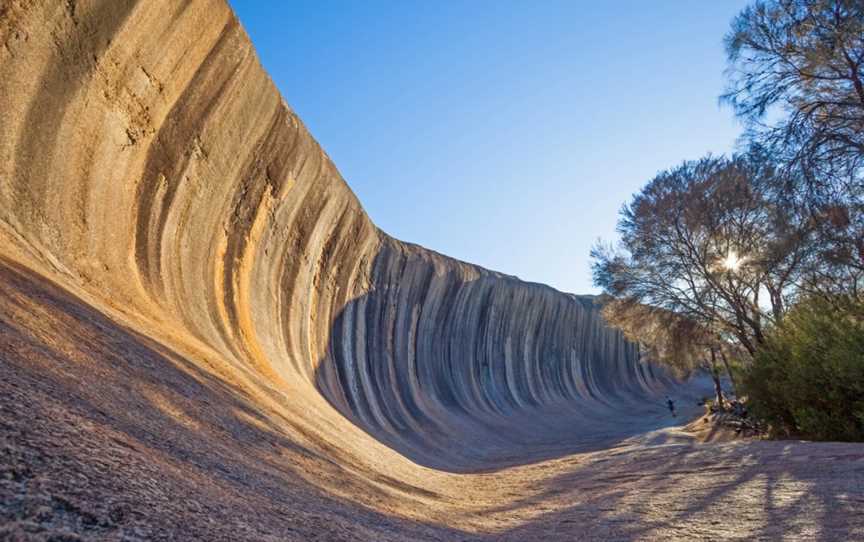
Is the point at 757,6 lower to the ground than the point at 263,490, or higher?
higher

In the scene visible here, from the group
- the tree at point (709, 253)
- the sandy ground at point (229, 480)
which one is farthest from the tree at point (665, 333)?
the sandy ground at point (229, 480)

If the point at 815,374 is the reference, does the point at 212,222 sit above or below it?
below

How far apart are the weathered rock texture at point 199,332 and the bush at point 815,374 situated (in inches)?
134

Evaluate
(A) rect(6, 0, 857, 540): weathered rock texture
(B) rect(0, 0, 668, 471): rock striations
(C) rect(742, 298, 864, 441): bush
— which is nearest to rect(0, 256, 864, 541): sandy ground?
(A) rect(6, 0, 857, 540): weathered rock texture

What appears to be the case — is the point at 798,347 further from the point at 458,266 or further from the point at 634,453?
the point at 458,266

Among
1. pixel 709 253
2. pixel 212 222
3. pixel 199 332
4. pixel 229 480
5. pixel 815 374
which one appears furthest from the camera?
pixel 709 253

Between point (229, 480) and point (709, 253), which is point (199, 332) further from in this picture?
point (709, 253)

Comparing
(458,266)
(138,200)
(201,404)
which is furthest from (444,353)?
(201,404)

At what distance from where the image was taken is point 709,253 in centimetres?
1673

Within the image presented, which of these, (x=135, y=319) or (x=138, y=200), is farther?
(x=138, y=200)

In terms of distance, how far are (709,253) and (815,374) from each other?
715cm

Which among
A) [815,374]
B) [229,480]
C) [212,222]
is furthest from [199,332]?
[815,374]

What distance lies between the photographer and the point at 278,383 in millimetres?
9680

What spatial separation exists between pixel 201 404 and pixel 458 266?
68.4ft
